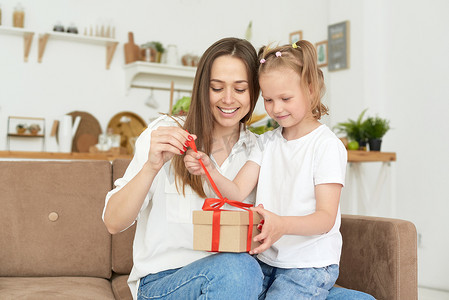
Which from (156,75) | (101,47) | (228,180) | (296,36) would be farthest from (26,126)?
(228,180)

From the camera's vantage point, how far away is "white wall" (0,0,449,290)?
387cm

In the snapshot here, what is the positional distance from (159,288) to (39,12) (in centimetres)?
410

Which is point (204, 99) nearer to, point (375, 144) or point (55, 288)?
point (55, 288)

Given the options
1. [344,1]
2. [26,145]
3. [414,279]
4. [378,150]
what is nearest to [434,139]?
[378,150]

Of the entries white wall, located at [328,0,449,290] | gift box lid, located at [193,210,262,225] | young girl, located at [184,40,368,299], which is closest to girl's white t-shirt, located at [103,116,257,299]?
young girl, located at [184,40,368,299]

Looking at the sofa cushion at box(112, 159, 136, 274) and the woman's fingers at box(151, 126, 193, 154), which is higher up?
the woman's fingers at box(151, 126, 193, 154)

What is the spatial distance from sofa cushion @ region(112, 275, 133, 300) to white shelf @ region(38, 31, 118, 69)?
333 cm

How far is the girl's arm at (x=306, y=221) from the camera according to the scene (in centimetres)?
123

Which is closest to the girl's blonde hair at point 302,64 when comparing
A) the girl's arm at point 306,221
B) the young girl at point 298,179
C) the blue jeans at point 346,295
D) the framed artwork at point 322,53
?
the young girl at point 298,179

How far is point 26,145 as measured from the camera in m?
4.77

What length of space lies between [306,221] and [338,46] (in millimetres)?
3581

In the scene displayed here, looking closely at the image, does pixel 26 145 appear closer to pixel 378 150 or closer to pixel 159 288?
pixel 378 150

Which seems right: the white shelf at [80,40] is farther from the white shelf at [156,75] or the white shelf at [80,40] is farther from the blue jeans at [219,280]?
the blue jeans at [219,280]

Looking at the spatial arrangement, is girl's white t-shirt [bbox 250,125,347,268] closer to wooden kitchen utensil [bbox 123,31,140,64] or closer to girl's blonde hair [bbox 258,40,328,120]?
girl's blonde hair [bbox 258,40,328,120]
